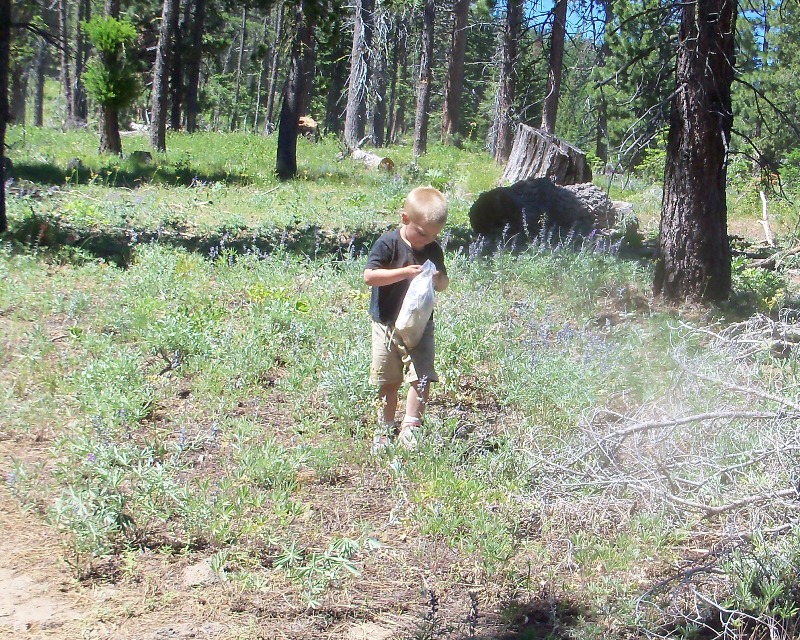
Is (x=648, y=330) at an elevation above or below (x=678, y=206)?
below

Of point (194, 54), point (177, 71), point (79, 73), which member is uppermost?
point (79, 73)

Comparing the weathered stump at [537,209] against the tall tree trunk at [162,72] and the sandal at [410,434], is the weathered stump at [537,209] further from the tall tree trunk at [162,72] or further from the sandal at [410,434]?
the tall tree trunk at [162,72]

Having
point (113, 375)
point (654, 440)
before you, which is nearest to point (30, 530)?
point (113, 375)

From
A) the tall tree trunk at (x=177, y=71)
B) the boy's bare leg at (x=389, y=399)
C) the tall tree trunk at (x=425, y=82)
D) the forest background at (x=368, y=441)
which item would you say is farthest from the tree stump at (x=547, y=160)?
the tall tree trunk at (x=177, y=71)

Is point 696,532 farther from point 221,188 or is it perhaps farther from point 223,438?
point 221,188

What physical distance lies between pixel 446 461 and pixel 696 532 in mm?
1241

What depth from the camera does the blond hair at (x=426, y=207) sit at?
14.1 feet

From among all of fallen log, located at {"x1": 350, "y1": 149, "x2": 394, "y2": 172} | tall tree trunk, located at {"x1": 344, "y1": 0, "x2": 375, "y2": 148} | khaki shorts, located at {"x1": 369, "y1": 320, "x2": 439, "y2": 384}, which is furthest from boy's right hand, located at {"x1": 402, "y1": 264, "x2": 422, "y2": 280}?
tall tree trunk, located at {"x1": 344, "y1": 0, "x2": 375, "y2": 148}

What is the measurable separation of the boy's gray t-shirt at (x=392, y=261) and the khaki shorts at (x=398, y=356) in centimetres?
8

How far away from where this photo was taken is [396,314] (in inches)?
182

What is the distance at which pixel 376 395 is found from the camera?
5.13 meters

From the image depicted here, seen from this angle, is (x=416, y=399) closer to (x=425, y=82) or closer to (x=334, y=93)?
(x=425, y=82)

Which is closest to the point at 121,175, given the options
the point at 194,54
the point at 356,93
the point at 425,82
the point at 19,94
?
the point at 356,93

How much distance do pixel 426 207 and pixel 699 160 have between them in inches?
147
